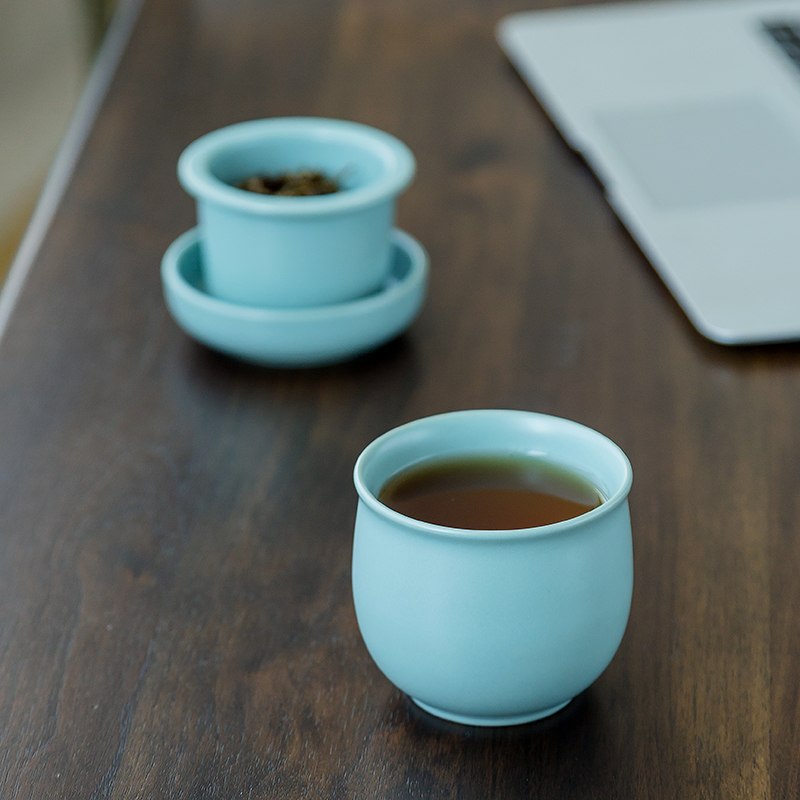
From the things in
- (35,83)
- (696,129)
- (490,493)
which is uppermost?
(490,493)

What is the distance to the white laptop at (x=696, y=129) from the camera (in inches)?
25.5

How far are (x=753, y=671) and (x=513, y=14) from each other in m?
0.89

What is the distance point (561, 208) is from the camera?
2.52ft

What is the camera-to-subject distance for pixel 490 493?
1.24 feet

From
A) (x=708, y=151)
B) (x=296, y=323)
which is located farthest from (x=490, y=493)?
(x=708, y=151)

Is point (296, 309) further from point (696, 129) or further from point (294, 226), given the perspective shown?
point (696, 129)

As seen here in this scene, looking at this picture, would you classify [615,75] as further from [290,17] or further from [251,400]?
[251,400]

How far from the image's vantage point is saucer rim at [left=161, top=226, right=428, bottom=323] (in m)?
0.57

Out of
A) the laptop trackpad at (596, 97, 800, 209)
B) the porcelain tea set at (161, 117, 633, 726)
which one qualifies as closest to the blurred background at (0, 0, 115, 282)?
the laptop trackpad at (596, 97, 800, 209)

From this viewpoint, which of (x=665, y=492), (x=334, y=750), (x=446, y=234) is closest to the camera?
(x=334, y=750)

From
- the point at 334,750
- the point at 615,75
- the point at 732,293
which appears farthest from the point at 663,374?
the point at 615,75

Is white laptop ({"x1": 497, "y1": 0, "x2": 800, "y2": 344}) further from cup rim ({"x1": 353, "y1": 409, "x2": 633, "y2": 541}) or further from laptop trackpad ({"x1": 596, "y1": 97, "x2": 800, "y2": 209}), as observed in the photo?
cup rim ({"x1": 353, "y1": 409, "x2": 633, "y2": 541})

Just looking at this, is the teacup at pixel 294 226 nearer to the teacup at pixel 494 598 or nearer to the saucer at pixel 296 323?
the saucer at pixel 296 323

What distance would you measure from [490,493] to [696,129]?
0.56m
